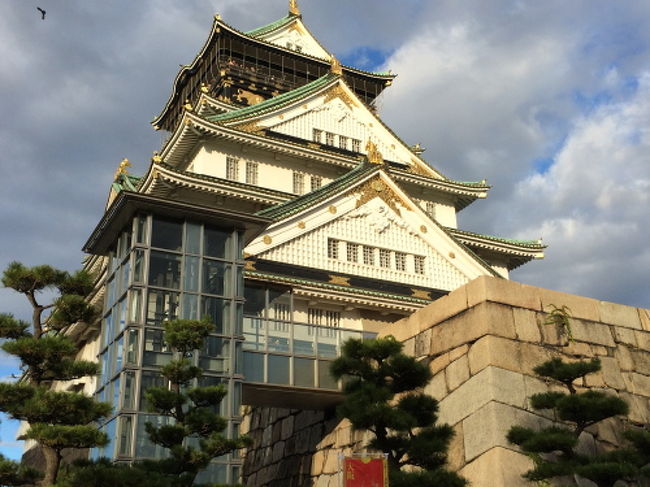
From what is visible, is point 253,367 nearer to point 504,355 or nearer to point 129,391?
point 129,391

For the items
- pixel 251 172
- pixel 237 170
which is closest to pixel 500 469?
pixel 237 170

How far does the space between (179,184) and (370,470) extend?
1674 cm

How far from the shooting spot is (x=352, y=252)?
2442cm

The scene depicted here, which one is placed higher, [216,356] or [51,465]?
[216,356]

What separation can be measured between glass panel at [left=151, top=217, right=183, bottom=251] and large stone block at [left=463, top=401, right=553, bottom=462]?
7.01 m

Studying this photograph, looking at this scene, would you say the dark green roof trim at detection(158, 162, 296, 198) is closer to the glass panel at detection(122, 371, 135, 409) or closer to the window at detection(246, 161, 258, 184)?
the window at detection(246, 161, 258, 184)

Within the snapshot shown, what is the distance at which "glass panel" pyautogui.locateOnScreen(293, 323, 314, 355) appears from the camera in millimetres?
16859

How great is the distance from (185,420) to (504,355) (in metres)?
5.85

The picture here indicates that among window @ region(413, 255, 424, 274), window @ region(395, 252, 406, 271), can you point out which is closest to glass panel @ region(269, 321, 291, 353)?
window @ region(395, 252, 406, 271)

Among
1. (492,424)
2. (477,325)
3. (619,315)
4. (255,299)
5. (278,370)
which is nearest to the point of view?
(492,424)

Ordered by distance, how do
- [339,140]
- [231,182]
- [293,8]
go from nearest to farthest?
[231,182] < [339,140] < [293,8]

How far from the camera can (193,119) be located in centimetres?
2761

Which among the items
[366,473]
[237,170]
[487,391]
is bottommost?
[366,473]

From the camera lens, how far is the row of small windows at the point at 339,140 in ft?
105
